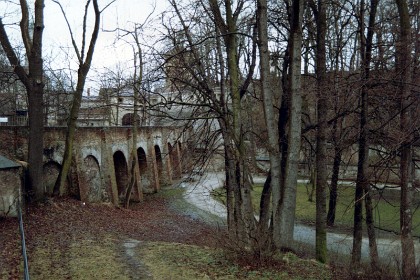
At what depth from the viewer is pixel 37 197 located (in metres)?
14.2

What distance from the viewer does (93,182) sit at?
20.1m

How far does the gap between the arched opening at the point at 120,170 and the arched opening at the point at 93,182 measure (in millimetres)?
3439

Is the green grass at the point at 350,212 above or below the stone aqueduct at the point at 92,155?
below

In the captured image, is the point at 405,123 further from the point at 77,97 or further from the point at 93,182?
the point at 93,182

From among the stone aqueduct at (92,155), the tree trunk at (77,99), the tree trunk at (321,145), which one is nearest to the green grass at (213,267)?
the tree trunk at (321,145)

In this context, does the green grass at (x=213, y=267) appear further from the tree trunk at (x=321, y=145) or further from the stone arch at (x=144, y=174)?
the stone arch at (x=144, y=174)

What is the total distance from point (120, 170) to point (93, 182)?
5597 millimetres

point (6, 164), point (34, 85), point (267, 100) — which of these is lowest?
point (6, 164)

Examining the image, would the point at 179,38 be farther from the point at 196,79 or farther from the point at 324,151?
the point at 324,151

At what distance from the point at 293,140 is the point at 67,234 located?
21.4 feet

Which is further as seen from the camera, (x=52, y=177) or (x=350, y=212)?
(x=350, y=212)

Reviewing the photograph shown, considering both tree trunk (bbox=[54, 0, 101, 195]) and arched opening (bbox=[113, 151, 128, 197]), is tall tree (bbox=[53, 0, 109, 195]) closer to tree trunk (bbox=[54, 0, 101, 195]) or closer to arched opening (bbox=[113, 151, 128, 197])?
tree trunk (bbox=[54, 0, 101, 195])

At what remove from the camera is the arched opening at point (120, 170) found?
80.7ft

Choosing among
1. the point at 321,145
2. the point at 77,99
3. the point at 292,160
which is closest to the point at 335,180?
the point at 321,145
